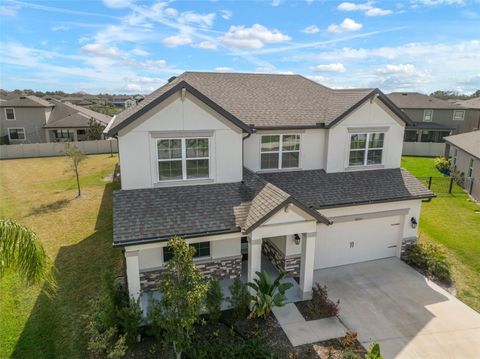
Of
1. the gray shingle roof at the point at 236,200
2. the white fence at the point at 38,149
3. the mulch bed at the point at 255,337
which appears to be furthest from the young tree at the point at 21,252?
the white fence at the point at 38,149

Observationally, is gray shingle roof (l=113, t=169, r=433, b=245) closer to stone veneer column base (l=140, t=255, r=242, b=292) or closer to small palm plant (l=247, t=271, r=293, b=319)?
small palm plant (l=247, t=271, r=293, b=319)

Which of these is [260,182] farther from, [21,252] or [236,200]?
[21,252]

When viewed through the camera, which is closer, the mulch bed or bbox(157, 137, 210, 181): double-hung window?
the mulch bed

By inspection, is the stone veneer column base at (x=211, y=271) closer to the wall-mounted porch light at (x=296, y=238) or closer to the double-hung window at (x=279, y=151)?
the wall-mounted porch light at (x=296, y=238)

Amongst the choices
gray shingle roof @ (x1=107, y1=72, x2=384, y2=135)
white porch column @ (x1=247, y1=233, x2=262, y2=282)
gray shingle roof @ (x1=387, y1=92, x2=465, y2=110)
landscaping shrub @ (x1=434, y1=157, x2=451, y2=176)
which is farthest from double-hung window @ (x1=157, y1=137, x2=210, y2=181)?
gray shingle roof @ (x1=387, y1=92, x2=465, y2=110)

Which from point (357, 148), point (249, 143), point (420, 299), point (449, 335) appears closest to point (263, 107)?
point (249, 143)

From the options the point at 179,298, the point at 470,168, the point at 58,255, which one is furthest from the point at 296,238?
the point at 470,168

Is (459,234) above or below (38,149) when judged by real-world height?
below
